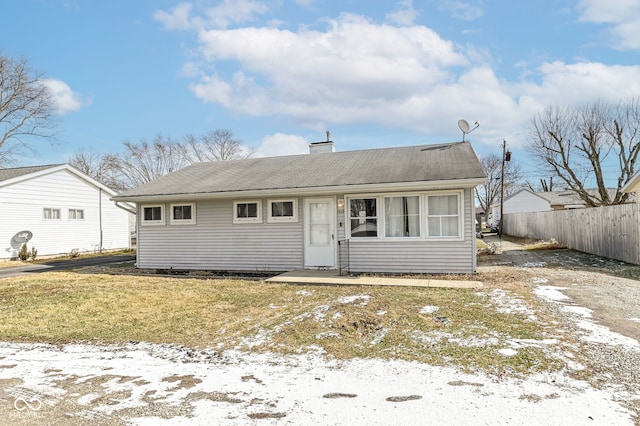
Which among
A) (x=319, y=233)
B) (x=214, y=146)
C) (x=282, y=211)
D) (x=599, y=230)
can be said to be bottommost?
(x=599, y=230)

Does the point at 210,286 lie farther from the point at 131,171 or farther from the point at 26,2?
the point at 131,171

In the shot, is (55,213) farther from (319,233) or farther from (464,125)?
(464,125)

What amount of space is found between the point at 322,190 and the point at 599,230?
35.8 ft

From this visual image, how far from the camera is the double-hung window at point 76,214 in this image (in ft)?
63.2

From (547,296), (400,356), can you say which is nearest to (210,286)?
(400,356)

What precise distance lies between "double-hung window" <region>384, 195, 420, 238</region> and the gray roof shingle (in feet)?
2.11

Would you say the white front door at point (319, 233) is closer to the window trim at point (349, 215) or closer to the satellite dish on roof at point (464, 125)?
the window trim at point (349, 215)

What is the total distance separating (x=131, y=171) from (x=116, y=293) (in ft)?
117

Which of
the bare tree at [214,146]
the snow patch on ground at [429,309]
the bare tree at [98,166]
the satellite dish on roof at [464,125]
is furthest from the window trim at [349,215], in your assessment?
the bare tree at [98,166]

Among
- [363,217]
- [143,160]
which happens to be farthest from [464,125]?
[143,160]

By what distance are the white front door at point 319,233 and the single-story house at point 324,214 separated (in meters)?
0.03

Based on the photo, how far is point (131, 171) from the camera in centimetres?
3984

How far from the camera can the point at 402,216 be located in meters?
9.96

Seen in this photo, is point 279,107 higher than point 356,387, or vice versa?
point 279,107
